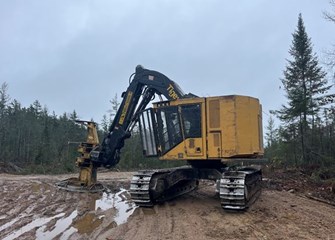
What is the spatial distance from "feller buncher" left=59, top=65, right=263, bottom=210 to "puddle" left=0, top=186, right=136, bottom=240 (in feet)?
2.74

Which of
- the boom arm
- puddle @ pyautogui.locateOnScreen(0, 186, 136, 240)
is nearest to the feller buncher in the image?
the boom arm

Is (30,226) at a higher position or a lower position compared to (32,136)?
lower

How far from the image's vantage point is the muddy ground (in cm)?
678

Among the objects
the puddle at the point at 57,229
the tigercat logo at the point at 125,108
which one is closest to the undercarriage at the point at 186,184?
the puddle at the point at 57,229

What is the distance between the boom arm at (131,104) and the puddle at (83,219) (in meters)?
1.72

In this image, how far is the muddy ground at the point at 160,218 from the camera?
6777 millimetres

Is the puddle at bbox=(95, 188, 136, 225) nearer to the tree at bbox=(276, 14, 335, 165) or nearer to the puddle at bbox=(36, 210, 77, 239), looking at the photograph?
the puddle at bbox=(36, 210, 77, 239)

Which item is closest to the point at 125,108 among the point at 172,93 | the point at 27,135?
the point at 172,93

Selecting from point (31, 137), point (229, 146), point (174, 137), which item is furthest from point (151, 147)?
point (31, 137)

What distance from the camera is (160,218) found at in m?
8.38

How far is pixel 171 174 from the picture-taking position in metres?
10.4

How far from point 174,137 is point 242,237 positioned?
4290 mm

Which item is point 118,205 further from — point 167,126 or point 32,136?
point 32,136

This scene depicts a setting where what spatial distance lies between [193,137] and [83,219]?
11.7 ft
